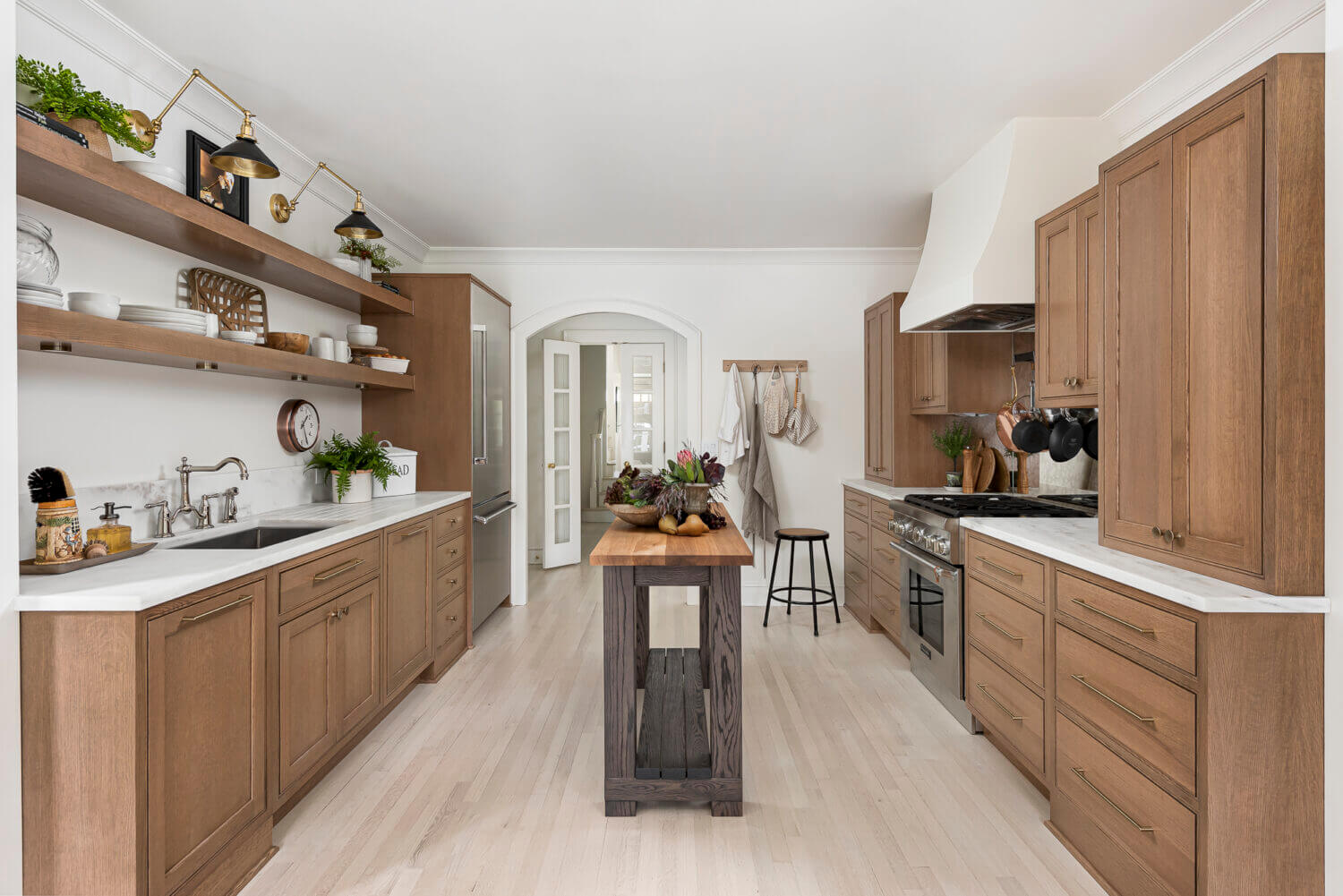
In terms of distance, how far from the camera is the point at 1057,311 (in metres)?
2.73

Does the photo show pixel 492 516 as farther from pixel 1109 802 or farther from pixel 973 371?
pixel 1109 802

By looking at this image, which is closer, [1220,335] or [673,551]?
[1220,335]

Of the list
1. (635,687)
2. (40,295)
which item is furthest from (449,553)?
(40,295)

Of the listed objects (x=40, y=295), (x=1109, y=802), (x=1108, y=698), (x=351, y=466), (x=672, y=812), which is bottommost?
(x=672, y=812)

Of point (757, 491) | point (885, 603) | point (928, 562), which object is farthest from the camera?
point (757, 491)

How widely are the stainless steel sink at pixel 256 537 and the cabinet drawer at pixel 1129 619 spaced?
2630mm

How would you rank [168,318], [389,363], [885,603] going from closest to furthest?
[168,318]
[389,363]
[885,603]

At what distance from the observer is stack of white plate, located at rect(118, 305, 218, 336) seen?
205 cm

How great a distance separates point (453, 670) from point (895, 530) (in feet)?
8.35

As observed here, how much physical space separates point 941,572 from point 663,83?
7.88 feet

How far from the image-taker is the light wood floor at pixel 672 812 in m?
1.97

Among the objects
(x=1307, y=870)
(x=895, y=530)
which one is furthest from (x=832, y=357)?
(x=1307, y=870)

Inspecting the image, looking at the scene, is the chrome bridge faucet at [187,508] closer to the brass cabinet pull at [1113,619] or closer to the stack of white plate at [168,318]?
the stack of white plate at [168,318]
